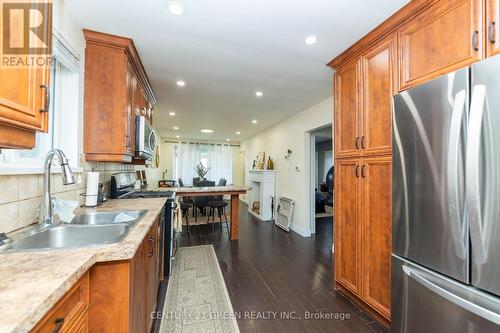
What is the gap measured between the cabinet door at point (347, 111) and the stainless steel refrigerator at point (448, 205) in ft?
1.80

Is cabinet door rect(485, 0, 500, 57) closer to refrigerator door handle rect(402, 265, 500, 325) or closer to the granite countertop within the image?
refrigerator door handle rect(402, 265, 500, 325)

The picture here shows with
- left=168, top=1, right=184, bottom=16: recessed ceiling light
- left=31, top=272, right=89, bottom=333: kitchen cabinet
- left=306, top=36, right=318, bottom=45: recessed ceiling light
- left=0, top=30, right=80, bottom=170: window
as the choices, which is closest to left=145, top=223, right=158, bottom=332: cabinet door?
left=31, top=272, right=89, bottom=333: kitchen cabinet

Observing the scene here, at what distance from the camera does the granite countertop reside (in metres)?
0.53

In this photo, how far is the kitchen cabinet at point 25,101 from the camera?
769 mm

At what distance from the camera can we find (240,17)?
65.1 inches

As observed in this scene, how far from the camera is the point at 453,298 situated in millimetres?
1045

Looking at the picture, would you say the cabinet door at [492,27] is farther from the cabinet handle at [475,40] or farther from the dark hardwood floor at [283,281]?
the dark hardwood floor at [283,281]

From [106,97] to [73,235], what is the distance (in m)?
1.23

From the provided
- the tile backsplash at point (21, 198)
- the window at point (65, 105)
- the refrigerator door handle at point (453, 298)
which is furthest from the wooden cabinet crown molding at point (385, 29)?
the tile backsplash at point (21, 198)

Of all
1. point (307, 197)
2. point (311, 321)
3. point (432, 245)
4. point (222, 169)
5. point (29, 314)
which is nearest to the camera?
point (29, 314)

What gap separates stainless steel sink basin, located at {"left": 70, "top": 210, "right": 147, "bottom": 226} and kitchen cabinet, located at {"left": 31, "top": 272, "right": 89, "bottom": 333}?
27.7 inches

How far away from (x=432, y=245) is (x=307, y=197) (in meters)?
2.93

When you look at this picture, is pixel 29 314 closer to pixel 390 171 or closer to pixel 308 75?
pixel 390 171

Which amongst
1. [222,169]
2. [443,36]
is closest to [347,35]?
[443,36]
